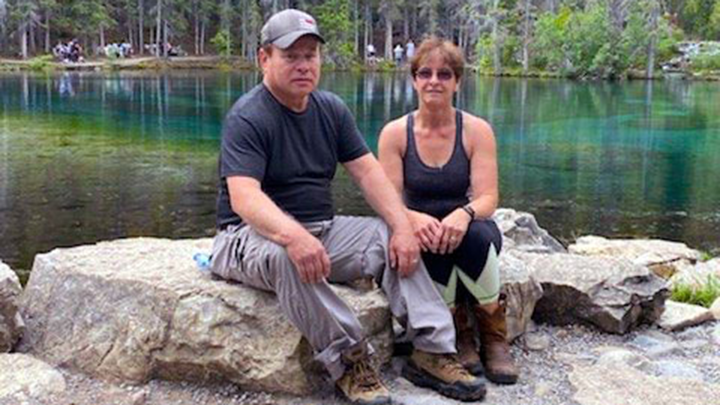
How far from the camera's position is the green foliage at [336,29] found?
75562 mm

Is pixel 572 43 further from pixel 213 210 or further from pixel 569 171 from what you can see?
pixel 213 210

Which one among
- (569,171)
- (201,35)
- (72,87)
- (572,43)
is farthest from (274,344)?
(201,35)

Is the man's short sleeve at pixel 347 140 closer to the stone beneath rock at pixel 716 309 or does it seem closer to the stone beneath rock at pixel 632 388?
the stone beneath rock at pixel 632 388

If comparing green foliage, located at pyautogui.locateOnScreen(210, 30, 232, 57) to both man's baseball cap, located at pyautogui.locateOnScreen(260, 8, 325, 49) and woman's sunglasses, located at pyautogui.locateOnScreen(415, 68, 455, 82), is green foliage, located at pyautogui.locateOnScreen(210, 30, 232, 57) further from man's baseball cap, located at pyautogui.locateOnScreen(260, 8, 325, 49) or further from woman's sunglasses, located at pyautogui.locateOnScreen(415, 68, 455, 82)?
man's baseball cap, located at pyautogui.locateOnScreen(260, 8, 325, 49)

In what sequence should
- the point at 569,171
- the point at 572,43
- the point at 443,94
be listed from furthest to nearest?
the point at 572,43
the point at 569,171
the point at 443,94

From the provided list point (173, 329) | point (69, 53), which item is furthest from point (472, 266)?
point (69, 53)

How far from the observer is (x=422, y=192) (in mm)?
4793

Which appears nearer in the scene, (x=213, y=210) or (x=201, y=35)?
(x=213, y=210)

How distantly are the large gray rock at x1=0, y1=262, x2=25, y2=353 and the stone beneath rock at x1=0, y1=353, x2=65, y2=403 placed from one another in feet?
0.41

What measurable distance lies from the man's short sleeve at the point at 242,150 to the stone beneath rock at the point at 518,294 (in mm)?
1695

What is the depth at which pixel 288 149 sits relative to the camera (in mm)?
4262

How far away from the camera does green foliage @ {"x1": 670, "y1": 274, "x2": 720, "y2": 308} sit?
6555 mm

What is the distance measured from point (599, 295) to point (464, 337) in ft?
4.09

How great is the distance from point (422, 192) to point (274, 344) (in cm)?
124
